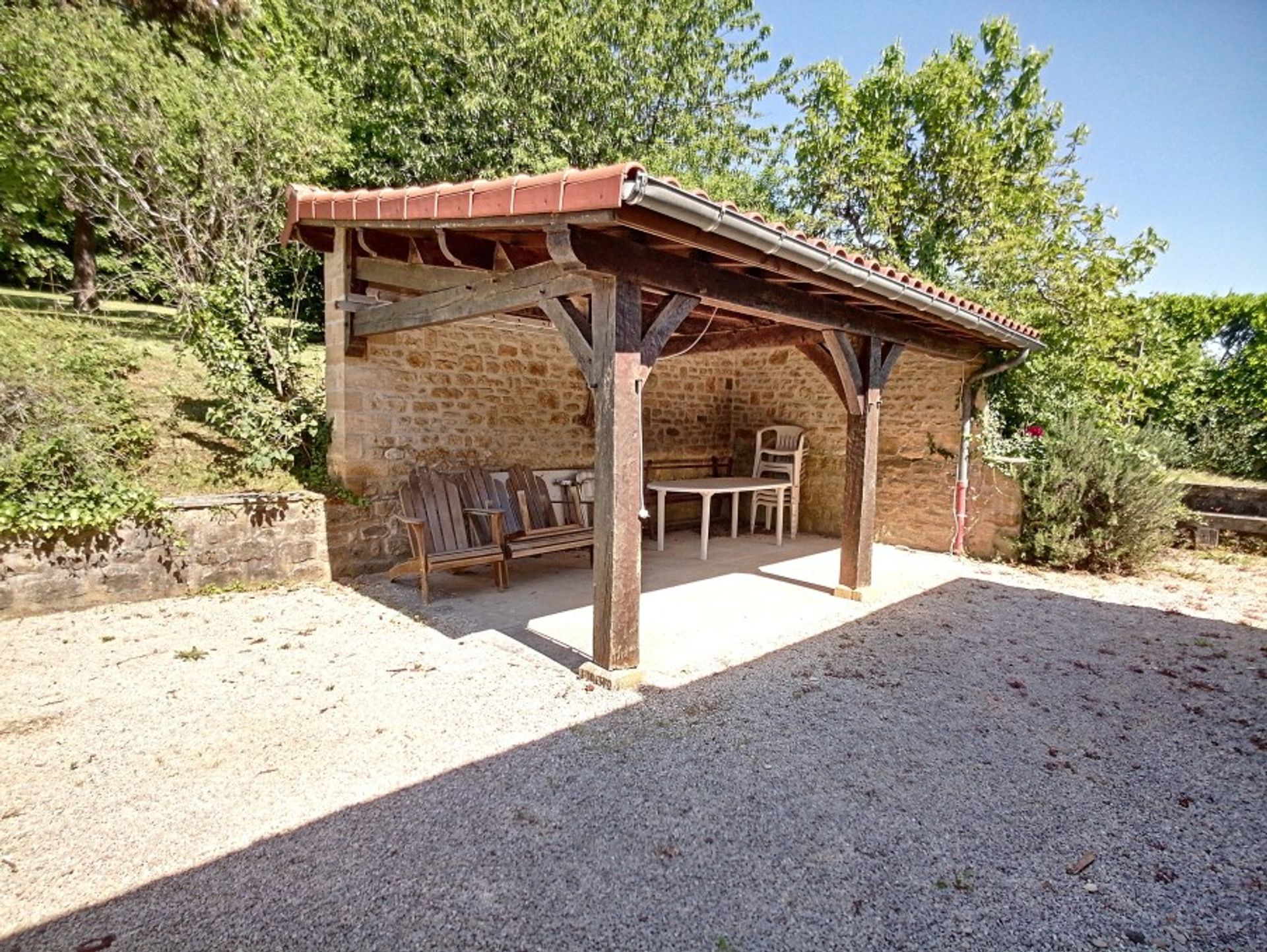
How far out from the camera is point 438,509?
16.2ft

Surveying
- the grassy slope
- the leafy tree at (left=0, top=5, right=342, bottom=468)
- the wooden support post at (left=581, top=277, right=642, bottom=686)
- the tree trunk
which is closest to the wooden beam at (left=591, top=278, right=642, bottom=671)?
the wooden support post at (left=581, top=277, right=642, bottom=686)

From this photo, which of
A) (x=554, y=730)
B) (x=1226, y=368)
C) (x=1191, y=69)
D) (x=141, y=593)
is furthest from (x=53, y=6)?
(x=1226, y=368)

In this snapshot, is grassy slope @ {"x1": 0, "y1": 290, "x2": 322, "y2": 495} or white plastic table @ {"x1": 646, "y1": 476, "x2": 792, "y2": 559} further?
white plastic table @ {"x1": 646, "y1": 476, "x2": 792, "y2": 559}

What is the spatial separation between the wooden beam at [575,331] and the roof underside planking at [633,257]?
0.11 meters

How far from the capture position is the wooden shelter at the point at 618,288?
277 cm

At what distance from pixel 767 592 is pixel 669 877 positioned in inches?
133

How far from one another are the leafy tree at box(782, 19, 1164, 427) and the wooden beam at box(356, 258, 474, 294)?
7.66 metres

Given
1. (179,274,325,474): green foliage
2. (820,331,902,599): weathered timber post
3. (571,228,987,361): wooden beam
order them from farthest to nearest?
(179,274,325,474): green foliage
(820,331,902,599): weathered timber post
(571,228,987,361): wooden beam

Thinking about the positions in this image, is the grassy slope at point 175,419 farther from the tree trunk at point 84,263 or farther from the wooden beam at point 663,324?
the wooden beam at point 663,324

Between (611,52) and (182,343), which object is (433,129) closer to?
(611,52)

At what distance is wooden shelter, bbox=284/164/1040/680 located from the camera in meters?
2.77

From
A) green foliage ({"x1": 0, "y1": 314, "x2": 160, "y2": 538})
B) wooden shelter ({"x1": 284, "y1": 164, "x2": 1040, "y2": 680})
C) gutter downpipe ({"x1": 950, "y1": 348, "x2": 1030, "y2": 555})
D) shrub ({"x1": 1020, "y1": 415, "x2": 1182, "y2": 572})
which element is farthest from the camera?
gutter downpipe ({"x1": 950, "y1": 348, "x2": 1030, "y2": 555})

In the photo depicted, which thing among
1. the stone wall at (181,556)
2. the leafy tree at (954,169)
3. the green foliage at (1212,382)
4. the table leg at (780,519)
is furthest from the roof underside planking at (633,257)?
the leafy tree at (954,169)

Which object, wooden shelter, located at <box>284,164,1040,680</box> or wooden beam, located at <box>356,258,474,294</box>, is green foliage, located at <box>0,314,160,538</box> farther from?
wooden beam, located at <box>356,258,474,294</box>
